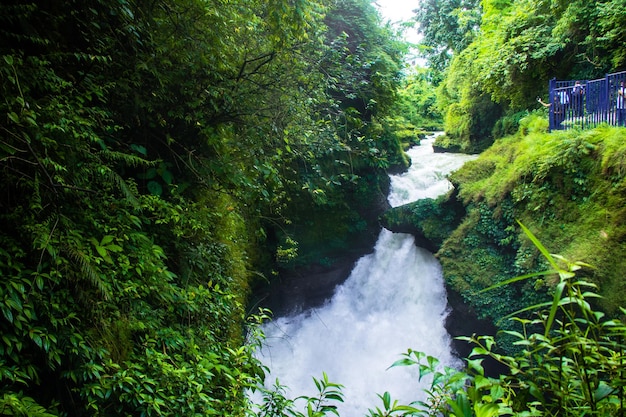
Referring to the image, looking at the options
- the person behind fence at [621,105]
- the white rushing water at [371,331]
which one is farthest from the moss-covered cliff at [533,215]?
the white rushing water at [371,331]

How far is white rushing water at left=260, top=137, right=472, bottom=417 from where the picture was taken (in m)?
8.00

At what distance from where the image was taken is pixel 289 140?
5.22 m

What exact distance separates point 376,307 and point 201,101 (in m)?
7.70

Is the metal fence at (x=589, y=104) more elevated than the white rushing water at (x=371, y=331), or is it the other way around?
the metal fence at (x=589, y=104)

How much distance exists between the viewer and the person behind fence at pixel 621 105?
6933mm

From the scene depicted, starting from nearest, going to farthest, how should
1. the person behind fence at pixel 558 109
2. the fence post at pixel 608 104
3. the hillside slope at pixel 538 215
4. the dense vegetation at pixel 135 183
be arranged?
1. the dense vegetation at pixel 135 183
2. the hillside slope at pixel 538 215
3. the fence post at pixel 608 104
4. the person behind fence at pixel 558 109

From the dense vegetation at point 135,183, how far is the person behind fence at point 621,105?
19.3 feet

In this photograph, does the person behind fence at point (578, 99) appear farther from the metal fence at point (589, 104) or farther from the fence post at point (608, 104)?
the fence post at point (608, 104)

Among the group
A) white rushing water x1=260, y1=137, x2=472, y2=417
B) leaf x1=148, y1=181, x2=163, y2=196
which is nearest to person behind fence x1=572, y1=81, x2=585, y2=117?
white rushing water x1=260, y1=137, x2=472, y2=417

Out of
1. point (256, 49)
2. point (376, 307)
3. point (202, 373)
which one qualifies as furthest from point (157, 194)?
point (376, 307)

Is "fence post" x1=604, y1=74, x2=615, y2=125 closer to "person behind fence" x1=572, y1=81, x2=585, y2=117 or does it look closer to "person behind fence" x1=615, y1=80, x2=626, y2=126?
"person behind fence" x1=615, y1=80, x2=626, y2=126

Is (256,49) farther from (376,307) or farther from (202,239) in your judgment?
(376,307)

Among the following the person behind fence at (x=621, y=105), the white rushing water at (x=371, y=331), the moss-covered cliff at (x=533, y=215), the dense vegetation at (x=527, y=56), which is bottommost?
the white rushing water at (x=371, y=331)

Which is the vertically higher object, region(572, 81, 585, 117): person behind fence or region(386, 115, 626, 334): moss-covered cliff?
region(572, 81, 585, 117): person behind fence
